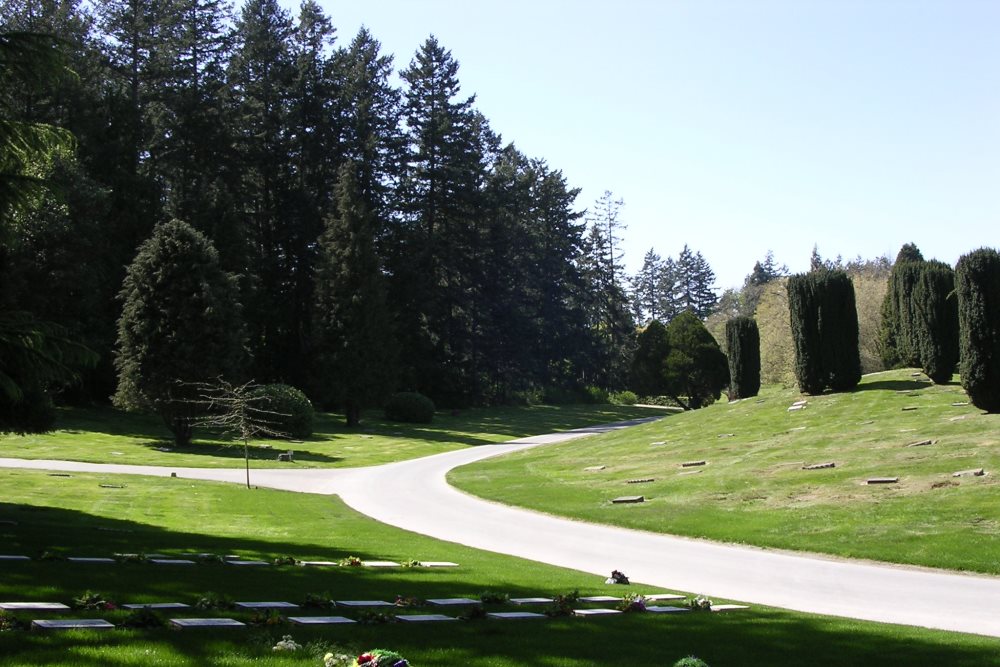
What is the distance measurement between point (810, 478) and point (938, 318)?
45.4ft

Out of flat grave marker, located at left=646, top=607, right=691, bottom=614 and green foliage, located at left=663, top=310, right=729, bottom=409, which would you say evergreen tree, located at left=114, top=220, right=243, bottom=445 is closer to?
flat grave marker, located at left=646, top=607, right=691, bottom=614

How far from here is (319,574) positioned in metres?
11.5

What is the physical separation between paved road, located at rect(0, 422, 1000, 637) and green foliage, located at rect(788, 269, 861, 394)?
16.0 m

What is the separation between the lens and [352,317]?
5200 cm

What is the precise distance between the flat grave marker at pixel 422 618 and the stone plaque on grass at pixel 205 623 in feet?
5.18

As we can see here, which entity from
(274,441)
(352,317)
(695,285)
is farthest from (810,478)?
(695,285)

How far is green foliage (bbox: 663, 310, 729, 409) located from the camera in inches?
2437

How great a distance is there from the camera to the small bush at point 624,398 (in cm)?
7888

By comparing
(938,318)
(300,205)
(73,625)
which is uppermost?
(300,205)

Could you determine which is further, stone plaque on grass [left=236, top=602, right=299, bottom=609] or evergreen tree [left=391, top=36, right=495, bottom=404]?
evergreen tree [left=391, top=36, right=495, bottom=404]

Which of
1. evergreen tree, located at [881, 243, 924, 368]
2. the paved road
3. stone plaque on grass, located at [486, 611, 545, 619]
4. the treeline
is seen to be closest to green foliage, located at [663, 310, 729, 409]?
the treeline

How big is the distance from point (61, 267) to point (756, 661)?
42.9m

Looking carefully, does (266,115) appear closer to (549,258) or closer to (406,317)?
(406,317)

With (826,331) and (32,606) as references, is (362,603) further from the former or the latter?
(826,331)
